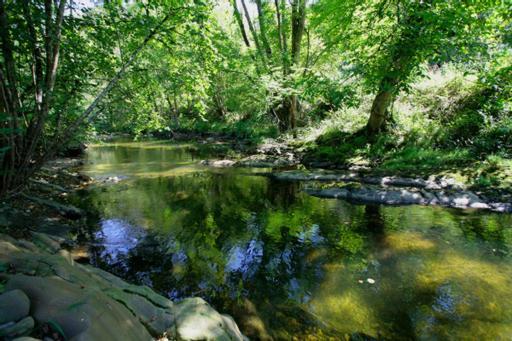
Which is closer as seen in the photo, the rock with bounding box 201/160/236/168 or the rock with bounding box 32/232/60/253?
the rock with bounding box 32/232/60/253

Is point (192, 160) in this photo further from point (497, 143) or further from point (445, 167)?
point (497, 143)

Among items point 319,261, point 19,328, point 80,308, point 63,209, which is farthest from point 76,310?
point 63,209

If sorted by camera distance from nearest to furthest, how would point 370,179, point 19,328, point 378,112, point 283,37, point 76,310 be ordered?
1. point 19,328
2. point 76,310
3. point 370,179
4. point 378,112
5. point 283,37

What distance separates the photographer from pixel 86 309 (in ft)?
7.57

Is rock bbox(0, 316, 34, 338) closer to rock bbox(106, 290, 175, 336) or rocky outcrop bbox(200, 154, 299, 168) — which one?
rock bbox(106, 290, 175, 336)

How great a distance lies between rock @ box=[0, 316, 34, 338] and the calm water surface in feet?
8.52

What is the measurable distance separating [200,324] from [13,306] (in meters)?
1.70

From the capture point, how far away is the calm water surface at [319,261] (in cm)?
411

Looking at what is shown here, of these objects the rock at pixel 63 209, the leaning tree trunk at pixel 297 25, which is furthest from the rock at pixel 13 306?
the leaning tree trunk at pixel 297 25

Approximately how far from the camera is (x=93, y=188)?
11344 millimetres

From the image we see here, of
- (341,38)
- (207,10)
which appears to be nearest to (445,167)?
(341,38)

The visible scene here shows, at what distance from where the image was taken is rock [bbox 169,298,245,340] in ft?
9.83

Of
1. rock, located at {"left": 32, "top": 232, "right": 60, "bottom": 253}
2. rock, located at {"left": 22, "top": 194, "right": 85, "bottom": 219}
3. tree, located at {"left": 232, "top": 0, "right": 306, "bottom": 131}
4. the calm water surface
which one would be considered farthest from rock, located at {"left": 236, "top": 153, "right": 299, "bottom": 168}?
rock, located at {"left": 32, "top": 232, "right": 60, "bottom": 253}

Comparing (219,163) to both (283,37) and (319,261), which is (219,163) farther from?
(319,261)
